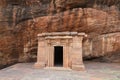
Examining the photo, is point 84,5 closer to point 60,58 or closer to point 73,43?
point 73,43

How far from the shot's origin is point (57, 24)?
13.3 m

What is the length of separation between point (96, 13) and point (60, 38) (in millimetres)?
4600

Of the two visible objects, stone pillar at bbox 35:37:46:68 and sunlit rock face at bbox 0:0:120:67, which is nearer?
stone pillar at bbox 35:37:46:68

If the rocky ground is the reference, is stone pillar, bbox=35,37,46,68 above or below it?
above

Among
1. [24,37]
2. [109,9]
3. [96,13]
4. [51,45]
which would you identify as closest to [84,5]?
[96,13]

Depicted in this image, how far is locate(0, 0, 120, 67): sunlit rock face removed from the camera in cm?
1299

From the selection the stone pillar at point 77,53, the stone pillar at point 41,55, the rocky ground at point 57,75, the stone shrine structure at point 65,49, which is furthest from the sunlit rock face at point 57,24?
the rocky ground at point 57,75

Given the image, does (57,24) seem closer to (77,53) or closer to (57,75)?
(77,53)

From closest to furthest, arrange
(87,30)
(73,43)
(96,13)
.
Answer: (73,43)
(96,13)
(87,30)

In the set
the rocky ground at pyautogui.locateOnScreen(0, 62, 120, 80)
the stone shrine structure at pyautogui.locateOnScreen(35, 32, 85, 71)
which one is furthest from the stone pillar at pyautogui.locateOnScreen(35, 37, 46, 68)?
the rocky ground at pyautogui.locateOnScreen(0, 62, 120, 80)

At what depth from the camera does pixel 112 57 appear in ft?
45.6

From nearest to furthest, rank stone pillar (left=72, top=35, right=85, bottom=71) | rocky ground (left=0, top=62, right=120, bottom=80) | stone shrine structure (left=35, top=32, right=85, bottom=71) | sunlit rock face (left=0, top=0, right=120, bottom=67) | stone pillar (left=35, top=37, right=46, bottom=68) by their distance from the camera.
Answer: rocky ground (left=0, top=62, right=120, bottom=80), stone pillar (left=72, top=35, right=85, bottom=71), stone shrine structure (left=35, top=32, right=85, bottom=71), stone pillar (left=35, top=37, right=46, bottom=68), sunlit rock face (left=0, top=0, right=120, bottom=67)

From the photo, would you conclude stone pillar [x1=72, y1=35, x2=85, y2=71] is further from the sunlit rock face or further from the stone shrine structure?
the sunlit rock face

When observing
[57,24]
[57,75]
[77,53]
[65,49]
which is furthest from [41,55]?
[57,24]
